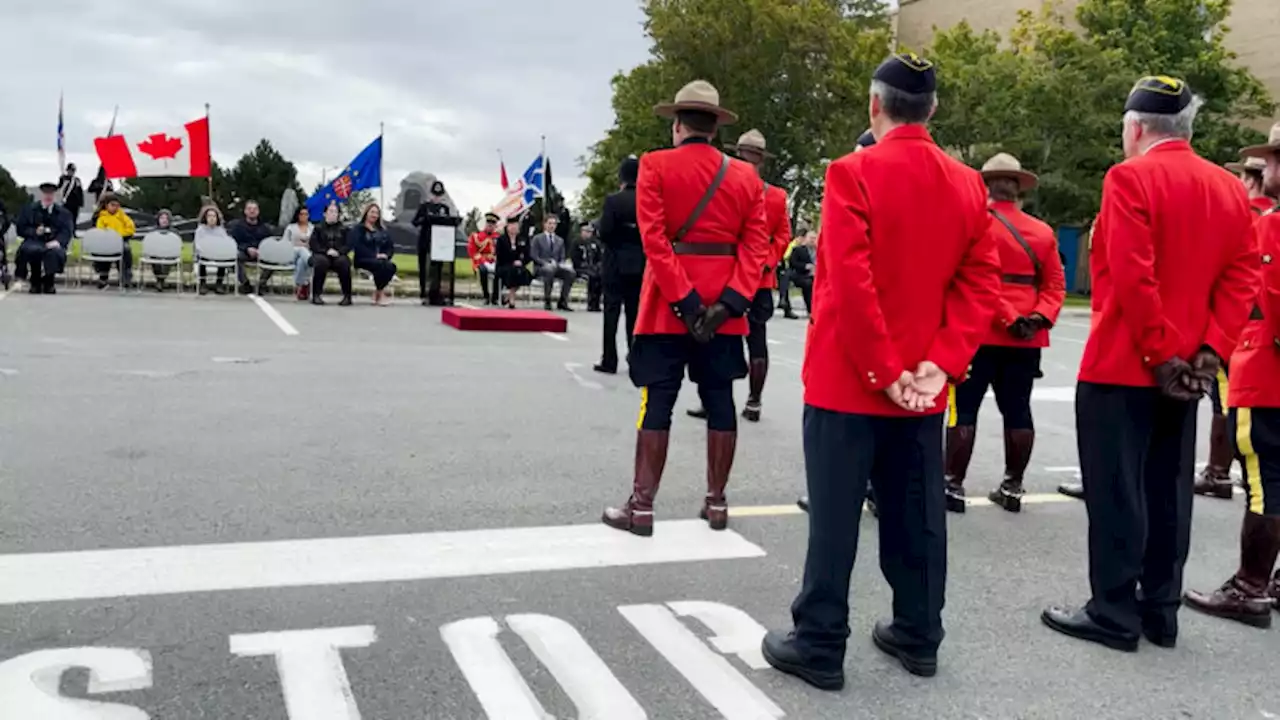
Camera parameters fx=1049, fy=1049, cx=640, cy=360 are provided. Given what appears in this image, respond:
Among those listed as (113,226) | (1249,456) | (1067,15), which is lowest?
(1249,456)

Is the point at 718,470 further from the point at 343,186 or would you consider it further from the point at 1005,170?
the point at 343,186

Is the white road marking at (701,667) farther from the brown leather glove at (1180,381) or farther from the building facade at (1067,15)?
the building facade at (1067,15)

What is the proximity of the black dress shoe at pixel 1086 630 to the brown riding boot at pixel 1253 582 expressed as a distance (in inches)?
25.5

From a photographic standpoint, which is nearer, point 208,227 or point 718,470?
point 718,470

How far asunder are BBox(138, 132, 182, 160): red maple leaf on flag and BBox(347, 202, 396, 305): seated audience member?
395cm

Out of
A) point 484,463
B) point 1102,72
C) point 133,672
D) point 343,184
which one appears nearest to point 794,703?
point 133,672

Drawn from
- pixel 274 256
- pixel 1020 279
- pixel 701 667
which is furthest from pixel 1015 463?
pixel 274 256

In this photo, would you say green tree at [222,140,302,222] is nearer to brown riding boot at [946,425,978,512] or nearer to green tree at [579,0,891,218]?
green tree at [579,0,891,218]

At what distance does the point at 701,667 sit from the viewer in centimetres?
340

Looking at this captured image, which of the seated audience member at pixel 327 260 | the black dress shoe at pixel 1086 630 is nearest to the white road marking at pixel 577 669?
the black dress shoe at pixel 1086 630

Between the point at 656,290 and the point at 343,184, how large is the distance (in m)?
17.3

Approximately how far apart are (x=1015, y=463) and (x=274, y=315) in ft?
36.2

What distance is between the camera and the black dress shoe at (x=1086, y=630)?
380cm

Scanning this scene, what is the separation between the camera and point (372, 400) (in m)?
8.02
